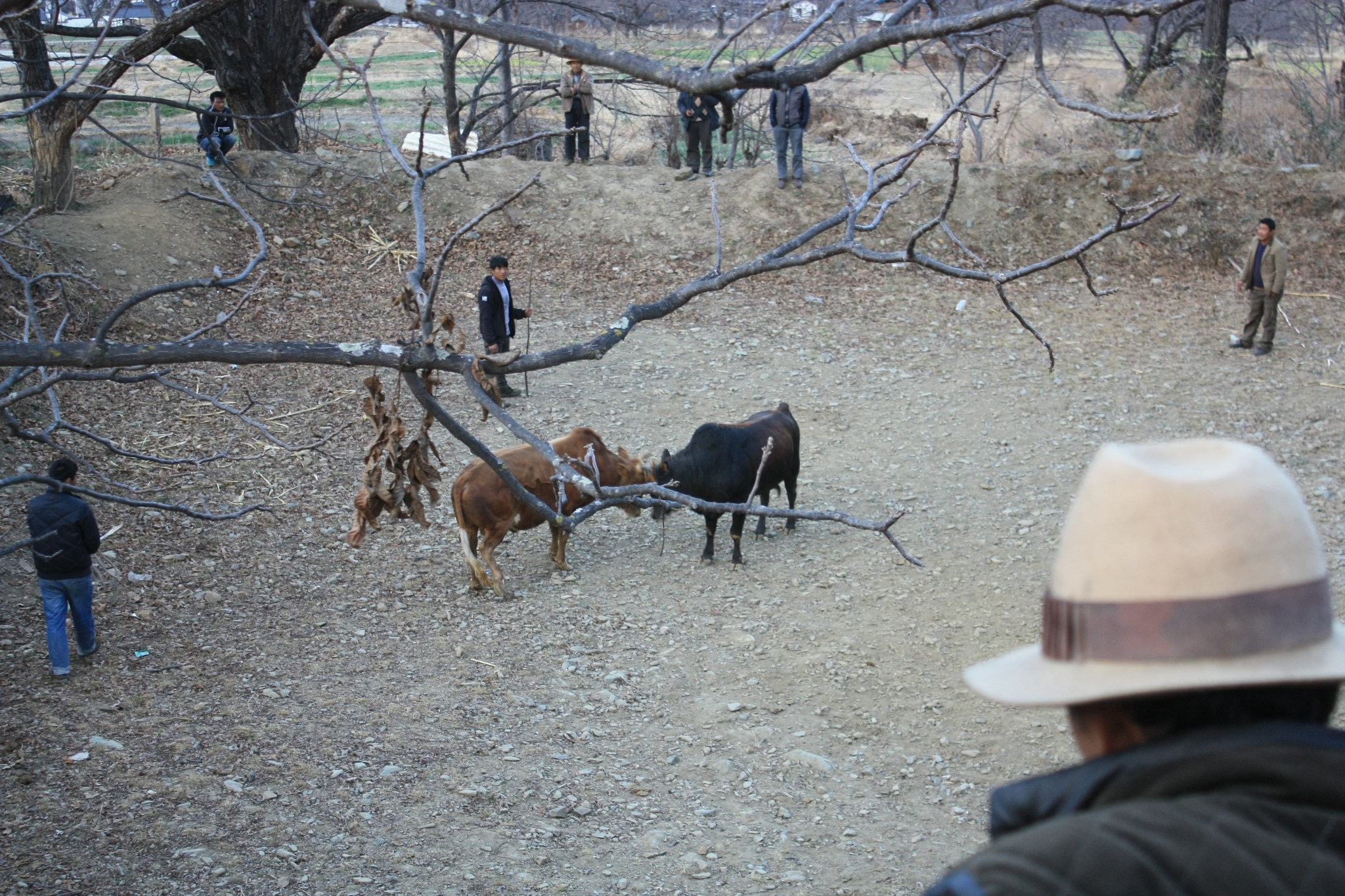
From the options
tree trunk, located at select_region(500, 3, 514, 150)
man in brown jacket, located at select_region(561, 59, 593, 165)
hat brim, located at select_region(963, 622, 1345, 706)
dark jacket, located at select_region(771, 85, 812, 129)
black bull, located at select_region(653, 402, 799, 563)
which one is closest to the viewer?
hat brim, located at select_region(963, 622, 1345, 706)

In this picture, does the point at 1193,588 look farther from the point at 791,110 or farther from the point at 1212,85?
the point at 1212,85

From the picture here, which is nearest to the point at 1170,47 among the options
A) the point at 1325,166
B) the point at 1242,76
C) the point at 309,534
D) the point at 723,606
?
the point at 1325,166

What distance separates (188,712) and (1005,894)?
691cm

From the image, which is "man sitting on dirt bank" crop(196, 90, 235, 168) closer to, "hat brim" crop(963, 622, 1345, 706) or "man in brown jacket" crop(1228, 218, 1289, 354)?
"man in brown jacket" crop(1228, 218, 1289, 354)

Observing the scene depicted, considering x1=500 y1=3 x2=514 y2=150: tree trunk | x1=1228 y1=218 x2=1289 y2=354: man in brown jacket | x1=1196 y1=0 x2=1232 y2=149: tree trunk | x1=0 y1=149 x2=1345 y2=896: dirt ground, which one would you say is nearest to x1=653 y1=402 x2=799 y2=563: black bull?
x1=0 y1=149 x2=1345 y2=896: dirt ground

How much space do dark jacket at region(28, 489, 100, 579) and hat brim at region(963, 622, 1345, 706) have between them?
735cm

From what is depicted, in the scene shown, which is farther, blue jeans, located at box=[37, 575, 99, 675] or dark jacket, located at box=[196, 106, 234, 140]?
dark jacket, located at box=[196, 106, 234, 140]

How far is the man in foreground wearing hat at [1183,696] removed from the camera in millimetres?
1270

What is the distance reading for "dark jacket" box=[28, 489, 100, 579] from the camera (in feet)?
24.0

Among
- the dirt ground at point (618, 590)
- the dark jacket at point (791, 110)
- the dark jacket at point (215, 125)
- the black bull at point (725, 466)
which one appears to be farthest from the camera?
the dark jacket at point (791, 110)

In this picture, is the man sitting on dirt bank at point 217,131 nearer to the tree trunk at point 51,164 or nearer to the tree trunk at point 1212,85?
the tree trunk at point 51,164

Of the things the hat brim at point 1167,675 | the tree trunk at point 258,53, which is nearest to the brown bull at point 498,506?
the hat brim at point 1167,675

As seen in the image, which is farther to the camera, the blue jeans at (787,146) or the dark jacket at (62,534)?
the blue jeans at (787,146)

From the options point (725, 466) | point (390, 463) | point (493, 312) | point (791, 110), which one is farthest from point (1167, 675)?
point (791, 110)
